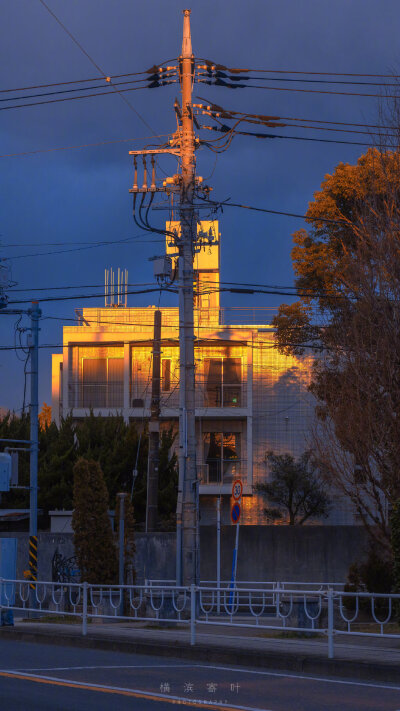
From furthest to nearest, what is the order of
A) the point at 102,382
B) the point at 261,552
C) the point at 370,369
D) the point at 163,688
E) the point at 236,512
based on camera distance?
the point at 102,382
the point at 261,552
the point at 236,512
the point at 370,369
the point at 163,688

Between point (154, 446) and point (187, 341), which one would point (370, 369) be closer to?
point (187, 341)

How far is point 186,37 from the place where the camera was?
24.2 metres

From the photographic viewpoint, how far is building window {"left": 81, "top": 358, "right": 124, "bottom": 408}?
45438 millimetres

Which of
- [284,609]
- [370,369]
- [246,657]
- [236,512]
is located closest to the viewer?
[246,657]

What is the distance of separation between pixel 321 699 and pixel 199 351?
34621mm

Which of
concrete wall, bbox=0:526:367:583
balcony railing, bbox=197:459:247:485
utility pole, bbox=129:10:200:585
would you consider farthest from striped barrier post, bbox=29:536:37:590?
balcony railing, bbox=197:459:247:485

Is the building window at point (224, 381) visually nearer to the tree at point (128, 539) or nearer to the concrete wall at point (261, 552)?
the concrete wall at point (261, 552)

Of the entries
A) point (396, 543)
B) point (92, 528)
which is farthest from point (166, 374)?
point (396, 543)

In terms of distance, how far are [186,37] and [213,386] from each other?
22.6m

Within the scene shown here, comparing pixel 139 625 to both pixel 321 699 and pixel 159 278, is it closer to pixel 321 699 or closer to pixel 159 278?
pixel 159 278

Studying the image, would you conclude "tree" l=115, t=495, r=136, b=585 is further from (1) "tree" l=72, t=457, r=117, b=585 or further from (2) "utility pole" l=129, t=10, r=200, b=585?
(2) "utility pole" l=129, t=10, r=200, b=585

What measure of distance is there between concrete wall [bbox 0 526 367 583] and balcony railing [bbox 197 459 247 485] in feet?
34.5

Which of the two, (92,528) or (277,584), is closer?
(277,584)

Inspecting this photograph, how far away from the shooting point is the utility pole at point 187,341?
855 inches
